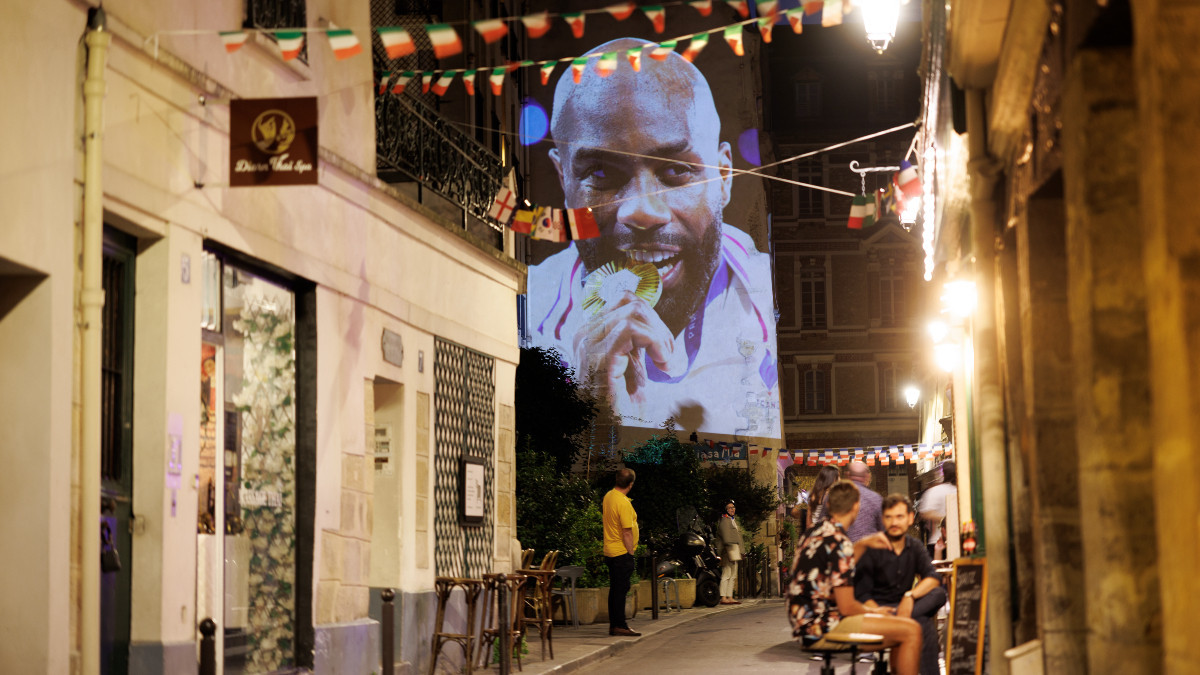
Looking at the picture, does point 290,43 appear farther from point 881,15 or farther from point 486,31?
point 881,15

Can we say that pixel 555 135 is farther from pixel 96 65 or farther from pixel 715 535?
pixel 96 65

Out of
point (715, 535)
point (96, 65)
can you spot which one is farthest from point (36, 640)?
point (715, 535)

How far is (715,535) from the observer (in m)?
32.9

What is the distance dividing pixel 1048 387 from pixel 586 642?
10.6 meters

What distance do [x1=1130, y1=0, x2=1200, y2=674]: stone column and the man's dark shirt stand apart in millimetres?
5029

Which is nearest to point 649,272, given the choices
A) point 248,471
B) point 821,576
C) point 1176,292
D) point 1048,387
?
point 248,471

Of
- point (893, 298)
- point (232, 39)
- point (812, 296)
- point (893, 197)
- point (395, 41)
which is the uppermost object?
point (812, 296)

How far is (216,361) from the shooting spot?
10.8 meters

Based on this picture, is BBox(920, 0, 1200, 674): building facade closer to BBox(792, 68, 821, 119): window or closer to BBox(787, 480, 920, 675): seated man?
BBox(787, 480, 920, 675): seated man

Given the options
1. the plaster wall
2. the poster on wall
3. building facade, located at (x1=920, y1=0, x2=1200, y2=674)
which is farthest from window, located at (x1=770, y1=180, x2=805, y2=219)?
the plaster wall

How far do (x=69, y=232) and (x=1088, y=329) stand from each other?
5.64 meters

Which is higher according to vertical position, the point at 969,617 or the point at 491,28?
the point at 491,28

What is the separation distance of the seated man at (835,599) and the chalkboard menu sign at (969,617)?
121 centimetres

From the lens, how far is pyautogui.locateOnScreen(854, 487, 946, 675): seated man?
31.6ft
